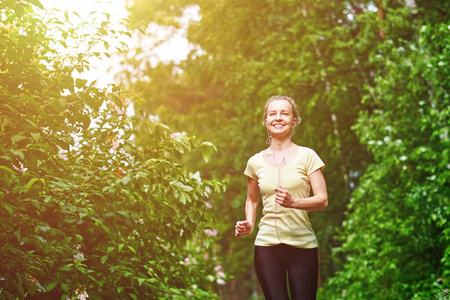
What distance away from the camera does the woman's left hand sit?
11.4 feet

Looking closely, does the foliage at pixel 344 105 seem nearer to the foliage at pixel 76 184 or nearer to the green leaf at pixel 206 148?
the green leaf at pixel 206 148

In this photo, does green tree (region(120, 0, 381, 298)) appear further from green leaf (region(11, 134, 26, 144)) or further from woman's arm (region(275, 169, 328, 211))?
woman's arm (region(275, 169, 328, 211))

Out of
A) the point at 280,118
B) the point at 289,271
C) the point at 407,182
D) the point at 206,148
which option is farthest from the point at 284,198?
the point at 407,182

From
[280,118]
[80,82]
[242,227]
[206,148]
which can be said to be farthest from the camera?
[206,148]

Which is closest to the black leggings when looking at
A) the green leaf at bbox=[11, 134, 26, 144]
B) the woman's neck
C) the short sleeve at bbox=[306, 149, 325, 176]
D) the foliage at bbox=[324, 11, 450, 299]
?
the short sleeve at bbox=[306, 149, 325, 176]

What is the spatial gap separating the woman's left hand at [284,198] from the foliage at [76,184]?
1701 millimetres

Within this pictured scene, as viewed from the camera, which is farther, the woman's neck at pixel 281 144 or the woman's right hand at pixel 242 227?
the woman's neck at pixel 281 144

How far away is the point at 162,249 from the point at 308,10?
11.6m

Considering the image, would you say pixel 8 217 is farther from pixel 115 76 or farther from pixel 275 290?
pixel 115 76

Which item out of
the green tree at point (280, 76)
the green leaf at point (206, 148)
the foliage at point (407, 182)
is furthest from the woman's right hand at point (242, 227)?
the green tree at point (280, 76)

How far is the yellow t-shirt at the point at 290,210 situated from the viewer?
381 centimetres

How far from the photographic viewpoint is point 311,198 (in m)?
3.64

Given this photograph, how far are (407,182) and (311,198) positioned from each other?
698 cm

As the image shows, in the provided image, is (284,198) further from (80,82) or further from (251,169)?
(80,82)
